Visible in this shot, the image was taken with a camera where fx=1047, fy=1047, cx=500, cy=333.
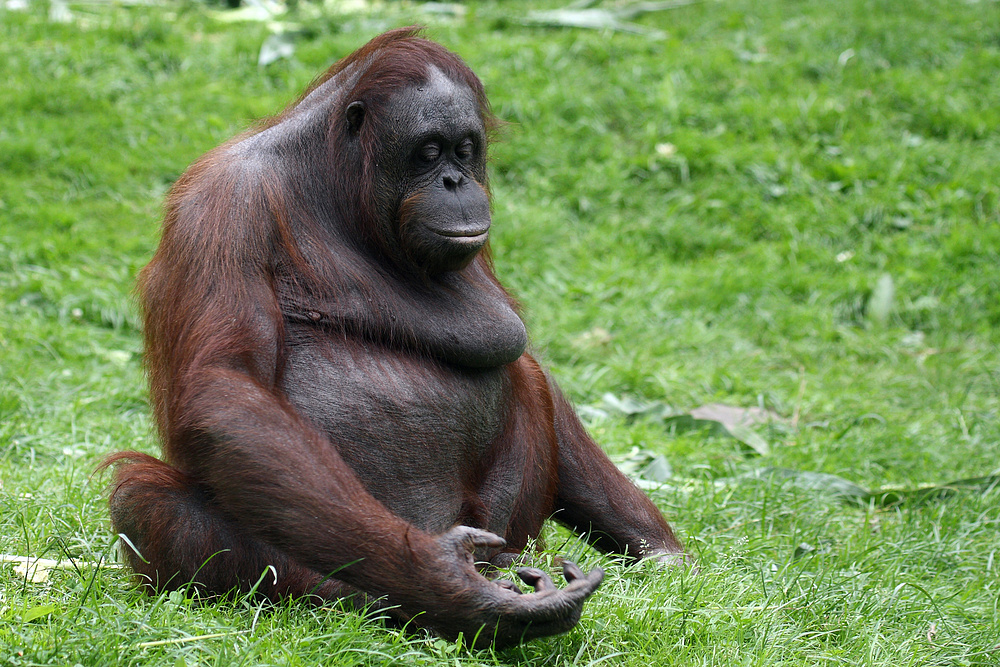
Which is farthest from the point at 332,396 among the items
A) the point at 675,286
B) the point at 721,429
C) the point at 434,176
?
the point at 675,286

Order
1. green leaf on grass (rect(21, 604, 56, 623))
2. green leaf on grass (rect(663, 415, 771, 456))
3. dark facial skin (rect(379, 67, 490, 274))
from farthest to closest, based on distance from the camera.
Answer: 1. green leaf on grass (rect(663, 415, 771, 456))
2. dark facial skin (rect(379, 67, 490, 274))
3. green leaf on grass (rect(21, 604, 56, 623))

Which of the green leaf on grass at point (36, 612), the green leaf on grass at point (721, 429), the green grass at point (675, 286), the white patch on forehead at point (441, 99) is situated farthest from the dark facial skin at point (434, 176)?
the green leaf on grass at point (721, 429)

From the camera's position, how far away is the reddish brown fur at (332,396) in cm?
260

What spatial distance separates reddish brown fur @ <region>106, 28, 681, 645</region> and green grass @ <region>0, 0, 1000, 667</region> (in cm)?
18

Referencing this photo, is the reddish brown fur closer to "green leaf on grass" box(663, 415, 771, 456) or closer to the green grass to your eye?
the green grass

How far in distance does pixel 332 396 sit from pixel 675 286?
4521mm

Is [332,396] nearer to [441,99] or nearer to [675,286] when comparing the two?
[441,99]

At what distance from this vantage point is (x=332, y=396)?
113 inches

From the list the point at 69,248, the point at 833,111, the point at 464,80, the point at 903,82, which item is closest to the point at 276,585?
the point at 464,80

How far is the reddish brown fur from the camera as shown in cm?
260

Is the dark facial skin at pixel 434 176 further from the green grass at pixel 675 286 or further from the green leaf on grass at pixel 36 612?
the green leaf on grass at pixel 36 612

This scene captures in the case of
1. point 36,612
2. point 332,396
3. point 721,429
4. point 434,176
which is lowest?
point 721,429

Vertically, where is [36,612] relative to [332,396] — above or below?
below

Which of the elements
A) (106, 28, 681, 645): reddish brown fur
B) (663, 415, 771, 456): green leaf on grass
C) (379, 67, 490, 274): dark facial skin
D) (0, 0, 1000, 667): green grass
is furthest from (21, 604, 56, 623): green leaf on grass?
(663, 415, 771, 456): green leaf on grass
